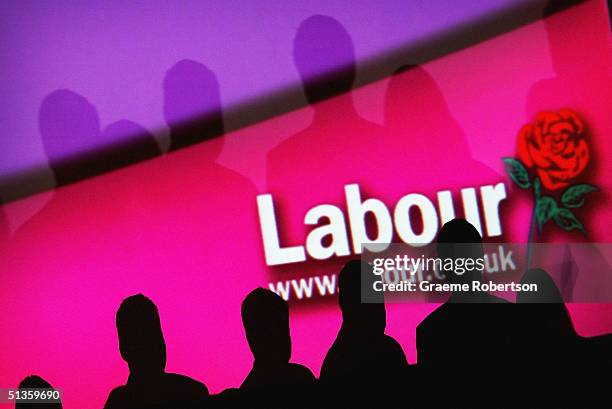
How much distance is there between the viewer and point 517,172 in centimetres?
428

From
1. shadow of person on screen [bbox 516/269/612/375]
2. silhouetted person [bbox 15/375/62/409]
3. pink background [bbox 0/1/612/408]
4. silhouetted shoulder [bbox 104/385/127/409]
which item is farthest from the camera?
pink background [bbox 0/1/612/408]

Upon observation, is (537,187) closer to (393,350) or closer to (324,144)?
(324,144)

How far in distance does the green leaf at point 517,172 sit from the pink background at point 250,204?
5 cm

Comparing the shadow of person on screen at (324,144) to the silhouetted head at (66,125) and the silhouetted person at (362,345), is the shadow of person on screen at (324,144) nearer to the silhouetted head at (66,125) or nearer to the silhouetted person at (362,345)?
the silhouetted head at (66,125)

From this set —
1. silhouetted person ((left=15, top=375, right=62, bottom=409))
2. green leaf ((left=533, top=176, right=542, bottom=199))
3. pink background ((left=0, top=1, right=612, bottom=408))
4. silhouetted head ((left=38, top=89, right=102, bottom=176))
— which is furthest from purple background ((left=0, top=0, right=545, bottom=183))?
silhouetted person ((left=15, top=375, right=62, bottom=409))

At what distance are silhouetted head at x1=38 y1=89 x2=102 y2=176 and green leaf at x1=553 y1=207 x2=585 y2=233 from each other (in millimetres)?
2798

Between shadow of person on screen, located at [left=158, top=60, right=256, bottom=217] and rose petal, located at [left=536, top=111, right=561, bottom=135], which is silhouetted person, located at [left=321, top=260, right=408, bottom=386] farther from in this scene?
rose petal, located at [left=536, top=111, right=561, bottom=135]

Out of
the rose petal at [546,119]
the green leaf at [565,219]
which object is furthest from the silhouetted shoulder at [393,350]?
the rose petal at [546,119]

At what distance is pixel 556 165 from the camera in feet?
14.1

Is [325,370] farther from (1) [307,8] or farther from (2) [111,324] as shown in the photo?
(1) [307,8]

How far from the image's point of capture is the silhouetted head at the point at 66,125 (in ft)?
13.9

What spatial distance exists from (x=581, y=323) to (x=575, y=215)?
0.65 meters

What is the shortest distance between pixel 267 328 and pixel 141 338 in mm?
448

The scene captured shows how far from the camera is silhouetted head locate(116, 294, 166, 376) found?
2.32 m
